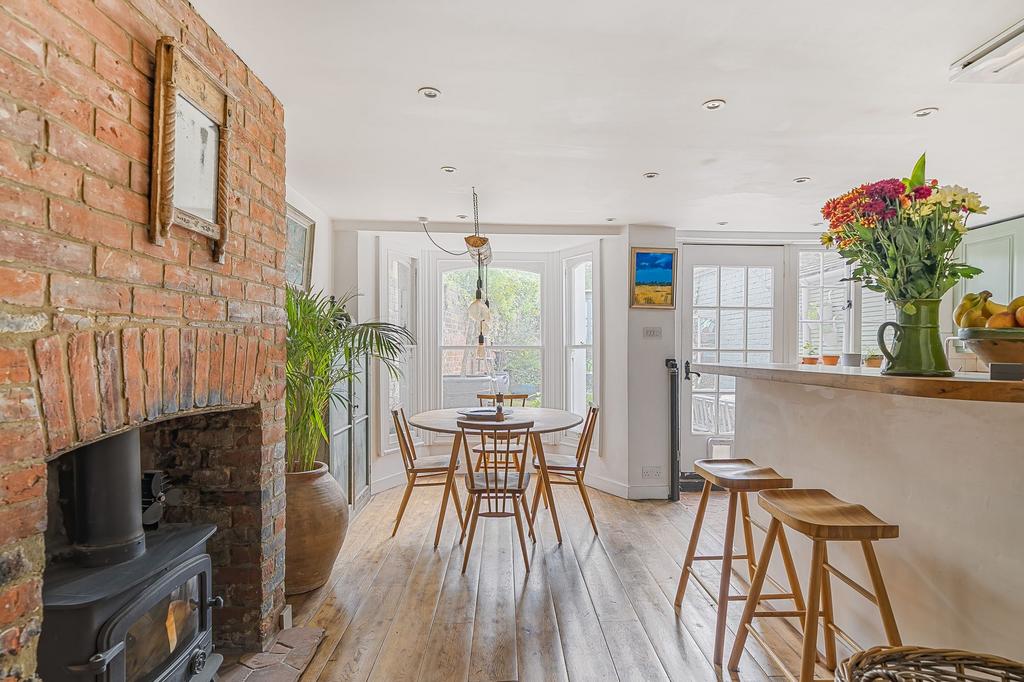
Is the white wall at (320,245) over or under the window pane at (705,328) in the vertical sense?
over

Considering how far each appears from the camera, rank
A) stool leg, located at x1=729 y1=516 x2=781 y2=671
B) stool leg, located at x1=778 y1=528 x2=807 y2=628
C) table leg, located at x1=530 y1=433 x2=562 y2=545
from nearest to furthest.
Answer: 1. stool leg, located at x1=729 y1=516 x2=781 y2=671
2. stool leg, located at x1=778 y1=528 x2=807 y2=628
3. table leg, located at x1=530 y1=433 x2=562 y2=545

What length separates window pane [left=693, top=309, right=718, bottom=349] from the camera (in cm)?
495

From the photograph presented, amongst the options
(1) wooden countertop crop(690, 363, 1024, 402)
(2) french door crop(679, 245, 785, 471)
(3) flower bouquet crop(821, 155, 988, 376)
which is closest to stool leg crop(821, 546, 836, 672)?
(1) wooden countertop crop(690, 363, 1024, 402)

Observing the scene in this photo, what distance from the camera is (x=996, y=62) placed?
70.5 inches

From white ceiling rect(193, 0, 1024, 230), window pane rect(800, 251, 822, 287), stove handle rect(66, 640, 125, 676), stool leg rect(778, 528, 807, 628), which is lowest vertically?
stool leg rect(778, 528, 807, 628)

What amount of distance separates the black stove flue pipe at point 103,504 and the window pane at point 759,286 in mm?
4716

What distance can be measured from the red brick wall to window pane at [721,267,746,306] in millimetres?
4148

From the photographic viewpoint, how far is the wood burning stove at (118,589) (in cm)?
127

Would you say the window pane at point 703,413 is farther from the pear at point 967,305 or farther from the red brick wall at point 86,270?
the red brick wall at point 86,270

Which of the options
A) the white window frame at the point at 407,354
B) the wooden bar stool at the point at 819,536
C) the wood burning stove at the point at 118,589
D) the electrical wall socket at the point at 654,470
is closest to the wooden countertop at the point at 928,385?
the wooden bar stool at the point at 819,536

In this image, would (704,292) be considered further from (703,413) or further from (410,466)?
(410,466)

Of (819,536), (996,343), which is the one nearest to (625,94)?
(996,343)

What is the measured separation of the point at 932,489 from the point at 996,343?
46cm

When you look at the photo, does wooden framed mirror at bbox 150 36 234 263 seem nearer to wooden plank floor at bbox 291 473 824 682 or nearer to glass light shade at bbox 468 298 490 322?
wooden plank floor at bbox 291 473 824 682
